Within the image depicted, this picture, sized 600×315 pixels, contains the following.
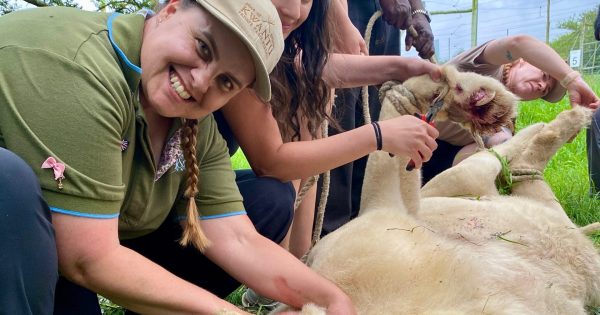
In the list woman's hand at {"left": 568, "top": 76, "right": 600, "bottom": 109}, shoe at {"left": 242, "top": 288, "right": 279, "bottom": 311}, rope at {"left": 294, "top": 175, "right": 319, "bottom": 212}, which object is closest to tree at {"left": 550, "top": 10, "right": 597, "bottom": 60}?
woman's hand at {"left": 568, "top": 76, "right": 600, "bottom": 109}

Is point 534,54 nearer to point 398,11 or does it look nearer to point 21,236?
point 398,11

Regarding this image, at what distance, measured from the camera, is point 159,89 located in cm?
137

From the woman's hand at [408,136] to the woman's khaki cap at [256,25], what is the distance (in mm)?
591

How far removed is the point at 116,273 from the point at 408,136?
3.46 feet

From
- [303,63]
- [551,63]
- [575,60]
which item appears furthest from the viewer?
[575,60]

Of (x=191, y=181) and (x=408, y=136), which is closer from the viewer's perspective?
(x=191, y=181)

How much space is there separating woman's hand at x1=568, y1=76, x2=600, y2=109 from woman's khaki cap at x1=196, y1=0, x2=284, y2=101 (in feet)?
6.33

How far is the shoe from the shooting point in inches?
83.5

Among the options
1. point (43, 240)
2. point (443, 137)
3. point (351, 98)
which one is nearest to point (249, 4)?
point (43, 240)

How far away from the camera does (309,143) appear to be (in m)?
1.96

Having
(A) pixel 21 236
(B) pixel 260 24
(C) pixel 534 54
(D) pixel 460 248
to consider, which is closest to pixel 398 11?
(C) pixel 534 54

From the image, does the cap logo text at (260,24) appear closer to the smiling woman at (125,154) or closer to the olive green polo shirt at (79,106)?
the smiling woman at (125,154)

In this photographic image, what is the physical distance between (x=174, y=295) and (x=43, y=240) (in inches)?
12.8

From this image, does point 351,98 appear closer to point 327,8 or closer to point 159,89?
point 327,8
